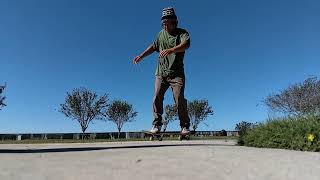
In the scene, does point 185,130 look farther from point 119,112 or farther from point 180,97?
point 119,112

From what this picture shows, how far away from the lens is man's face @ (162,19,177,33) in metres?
8.16

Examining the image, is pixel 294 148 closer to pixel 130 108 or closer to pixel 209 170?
pixel 209 170

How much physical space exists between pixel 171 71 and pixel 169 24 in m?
0.89

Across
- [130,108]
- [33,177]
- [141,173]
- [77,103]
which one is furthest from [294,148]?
[130,108]

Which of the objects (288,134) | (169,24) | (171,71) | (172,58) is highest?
(169,24)

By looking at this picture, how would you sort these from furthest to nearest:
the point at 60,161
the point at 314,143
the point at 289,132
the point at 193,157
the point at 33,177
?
1. the point at 289,132
2. the point at 314,143
3. the point at 193,157
4. the point at 60,161
5. the point at 33,177

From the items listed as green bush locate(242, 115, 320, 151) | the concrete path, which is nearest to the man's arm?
green bush locate(242, 115, 320, 151)

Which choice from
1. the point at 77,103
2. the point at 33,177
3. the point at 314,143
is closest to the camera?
the point at 33,177

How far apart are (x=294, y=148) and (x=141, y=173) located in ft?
13.2

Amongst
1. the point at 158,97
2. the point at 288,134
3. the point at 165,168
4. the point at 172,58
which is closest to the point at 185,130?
the point at 158,97

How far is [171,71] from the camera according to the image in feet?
26.1

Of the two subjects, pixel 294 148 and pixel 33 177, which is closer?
pixel 33 177

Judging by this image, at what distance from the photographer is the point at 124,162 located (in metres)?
4.16

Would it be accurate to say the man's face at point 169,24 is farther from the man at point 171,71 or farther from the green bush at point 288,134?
the green bush at point 288,134
